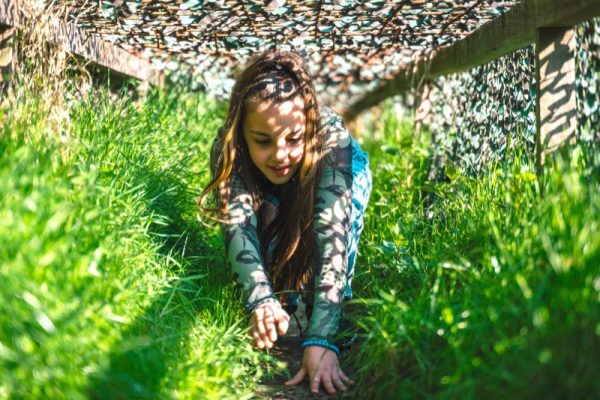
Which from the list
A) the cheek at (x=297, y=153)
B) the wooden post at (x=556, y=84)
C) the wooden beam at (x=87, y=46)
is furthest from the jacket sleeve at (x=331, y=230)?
the wooden beam at (x=87, y=46)

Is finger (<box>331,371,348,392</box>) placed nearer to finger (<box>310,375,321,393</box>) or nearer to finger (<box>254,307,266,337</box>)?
finger (<box>310,375,321,393</box>)

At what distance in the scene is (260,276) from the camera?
2.94 m

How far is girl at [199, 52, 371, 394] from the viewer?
113 inches

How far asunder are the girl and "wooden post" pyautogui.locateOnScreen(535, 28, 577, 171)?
0.76 metres

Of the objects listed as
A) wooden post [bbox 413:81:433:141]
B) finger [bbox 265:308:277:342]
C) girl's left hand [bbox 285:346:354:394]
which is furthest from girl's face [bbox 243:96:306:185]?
wooden post [bbox 413:81:433:141]

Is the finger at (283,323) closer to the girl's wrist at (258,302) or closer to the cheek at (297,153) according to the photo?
the girl's wrist at (258,302)

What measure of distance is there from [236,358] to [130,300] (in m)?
0.45

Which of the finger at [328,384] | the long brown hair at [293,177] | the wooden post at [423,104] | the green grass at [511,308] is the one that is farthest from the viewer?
the wooden post at [423,104]

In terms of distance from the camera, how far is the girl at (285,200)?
287 centimetres

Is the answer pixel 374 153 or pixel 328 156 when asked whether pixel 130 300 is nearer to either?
pixel 328 156

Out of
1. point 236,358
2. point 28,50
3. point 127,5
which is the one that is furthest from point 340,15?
point 236,358

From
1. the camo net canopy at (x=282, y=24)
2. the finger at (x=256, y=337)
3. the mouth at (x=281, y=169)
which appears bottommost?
the finger at (x=256, y=337)

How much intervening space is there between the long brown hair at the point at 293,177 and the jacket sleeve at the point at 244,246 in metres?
0.03

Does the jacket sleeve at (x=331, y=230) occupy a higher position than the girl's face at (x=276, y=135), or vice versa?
the girl's face at (x=276, y=135)
